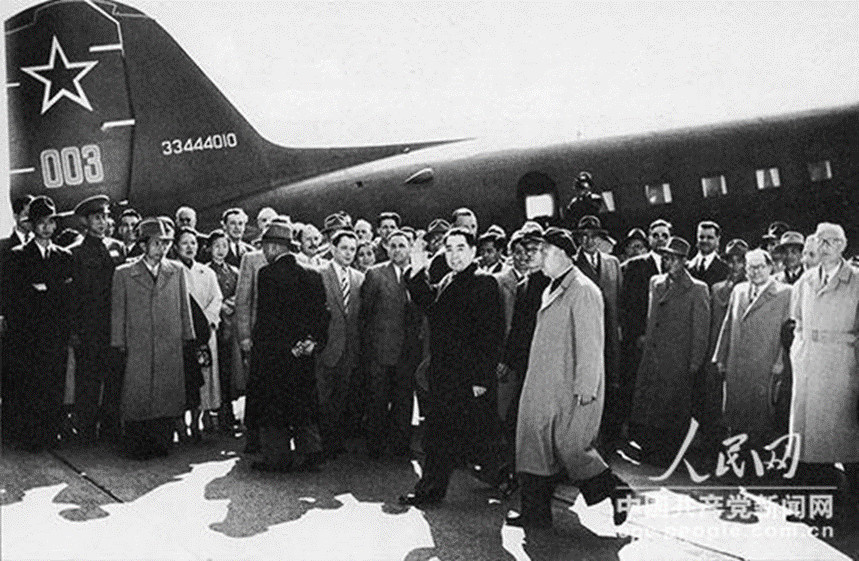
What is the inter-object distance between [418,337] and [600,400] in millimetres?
1845

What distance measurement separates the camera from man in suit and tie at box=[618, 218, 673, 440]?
6.15 m

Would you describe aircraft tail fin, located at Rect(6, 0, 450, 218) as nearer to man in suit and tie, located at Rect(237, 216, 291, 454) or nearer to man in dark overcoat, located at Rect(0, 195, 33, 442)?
man in dark overcoat, located at Rect(0, 195, 33, 442)

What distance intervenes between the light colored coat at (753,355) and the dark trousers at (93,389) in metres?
3.82

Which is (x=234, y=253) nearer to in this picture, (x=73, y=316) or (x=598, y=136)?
(x=73, y=316)

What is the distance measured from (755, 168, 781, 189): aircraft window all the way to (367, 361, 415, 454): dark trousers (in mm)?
5672

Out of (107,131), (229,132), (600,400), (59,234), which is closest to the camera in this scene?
(600,400)

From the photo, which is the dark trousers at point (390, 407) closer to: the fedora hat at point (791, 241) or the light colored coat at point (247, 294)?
the light colored coat at point (247, 294)

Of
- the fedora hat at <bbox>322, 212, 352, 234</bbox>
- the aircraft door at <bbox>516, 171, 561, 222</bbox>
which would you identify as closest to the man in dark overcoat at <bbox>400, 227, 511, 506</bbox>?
the fedora hat at <bbox>322, 212, 352, 234</bbox>

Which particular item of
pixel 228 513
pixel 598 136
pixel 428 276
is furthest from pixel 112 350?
pixel 598 136

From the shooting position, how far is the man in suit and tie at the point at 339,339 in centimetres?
595

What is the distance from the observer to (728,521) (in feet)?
15.2

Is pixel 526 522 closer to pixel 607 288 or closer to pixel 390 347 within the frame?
pixel 390 347

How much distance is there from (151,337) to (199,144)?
2.80m

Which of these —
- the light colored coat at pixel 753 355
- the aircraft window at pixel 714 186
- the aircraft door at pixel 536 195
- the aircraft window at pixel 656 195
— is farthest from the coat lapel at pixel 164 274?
the aircraft window at pixel 714 186
